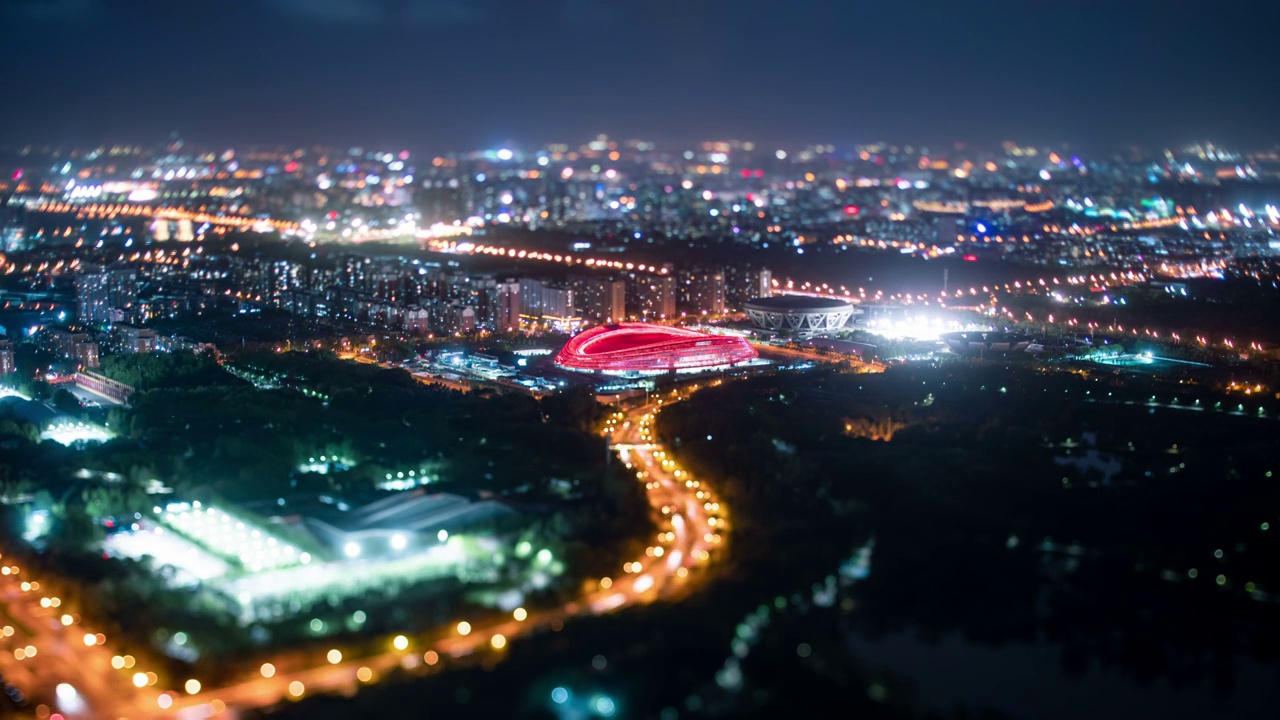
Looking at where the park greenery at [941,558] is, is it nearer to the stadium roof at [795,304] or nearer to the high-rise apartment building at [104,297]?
the stadium roof at [795,304]

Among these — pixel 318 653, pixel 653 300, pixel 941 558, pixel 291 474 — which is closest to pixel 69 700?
pixel 318 653

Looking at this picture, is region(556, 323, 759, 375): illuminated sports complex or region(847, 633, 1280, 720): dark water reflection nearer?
region(847, 633, 1280, 720): dark water reflection

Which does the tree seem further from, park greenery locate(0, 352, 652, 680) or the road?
the road

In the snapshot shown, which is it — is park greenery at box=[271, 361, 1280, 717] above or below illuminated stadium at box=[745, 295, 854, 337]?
below

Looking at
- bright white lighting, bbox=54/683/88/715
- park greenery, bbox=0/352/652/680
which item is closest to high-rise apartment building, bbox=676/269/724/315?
park greenery, bbox=0/352/652/680

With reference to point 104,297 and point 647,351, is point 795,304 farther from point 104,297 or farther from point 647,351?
point 104,297

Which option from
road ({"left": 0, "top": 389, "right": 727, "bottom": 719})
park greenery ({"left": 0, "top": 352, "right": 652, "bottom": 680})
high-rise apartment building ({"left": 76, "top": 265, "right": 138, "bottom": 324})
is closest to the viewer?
road ({"left": 0, "top": 389, "right": 727, "bottom": 719})
